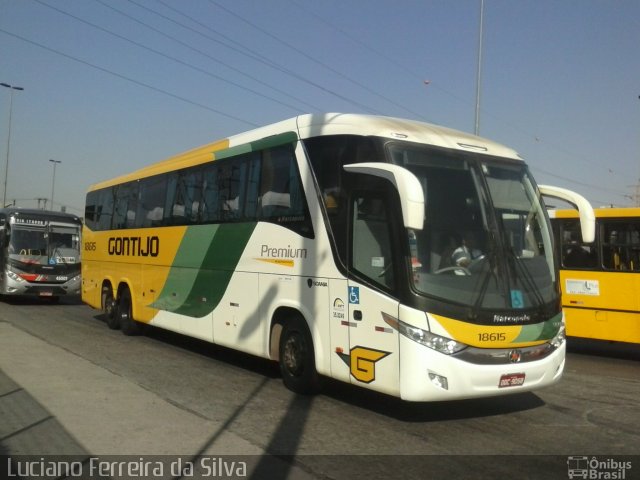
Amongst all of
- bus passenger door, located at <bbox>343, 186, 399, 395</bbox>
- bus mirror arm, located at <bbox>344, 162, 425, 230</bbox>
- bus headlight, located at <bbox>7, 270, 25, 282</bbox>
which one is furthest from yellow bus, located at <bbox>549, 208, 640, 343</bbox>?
bus headlight, located at <bbox>7, 270, 25, 282</bbox>

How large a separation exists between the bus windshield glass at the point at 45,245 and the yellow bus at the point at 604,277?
637 inches

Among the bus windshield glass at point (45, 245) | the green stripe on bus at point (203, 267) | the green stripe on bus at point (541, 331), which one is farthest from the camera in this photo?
the bus windshield glass at point (45, 245)

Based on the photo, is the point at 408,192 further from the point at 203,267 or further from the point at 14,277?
the point at 14,277

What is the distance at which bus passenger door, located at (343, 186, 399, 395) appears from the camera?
6.31m

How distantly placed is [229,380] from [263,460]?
3.59 m

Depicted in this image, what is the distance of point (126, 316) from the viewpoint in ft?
44.5

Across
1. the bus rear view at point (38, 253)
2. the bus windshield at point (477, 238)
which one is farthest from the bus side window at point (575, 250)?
the bus rear view at point (38, 253)

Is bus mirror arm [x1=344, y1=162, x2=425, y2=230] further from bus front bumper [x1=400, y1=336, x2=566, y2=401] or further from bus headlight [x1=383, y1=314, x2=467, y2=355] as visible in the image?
bus front bumper [x1=400, y1=336, x2=566, y2=401]

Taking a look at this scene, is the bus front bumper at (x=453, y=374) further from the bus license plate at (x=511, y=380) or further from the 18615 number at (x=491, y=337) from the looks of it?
the 18615 number at (x=491, y=337)

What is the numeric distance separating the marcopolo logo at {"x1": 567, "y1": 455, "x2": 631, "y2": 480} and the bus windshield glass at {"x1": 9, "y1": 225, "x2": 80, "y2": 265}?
1905cm

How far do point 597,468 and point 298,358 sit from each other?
3.74m

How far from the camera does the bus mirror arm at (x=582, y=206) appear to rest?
7246 mm

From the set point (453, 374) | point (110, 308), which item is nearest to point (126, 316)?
point (110, 308)

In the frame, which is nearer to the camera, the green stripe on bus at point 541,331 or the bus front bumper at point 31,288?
the green stripe on bus at point 541,331
